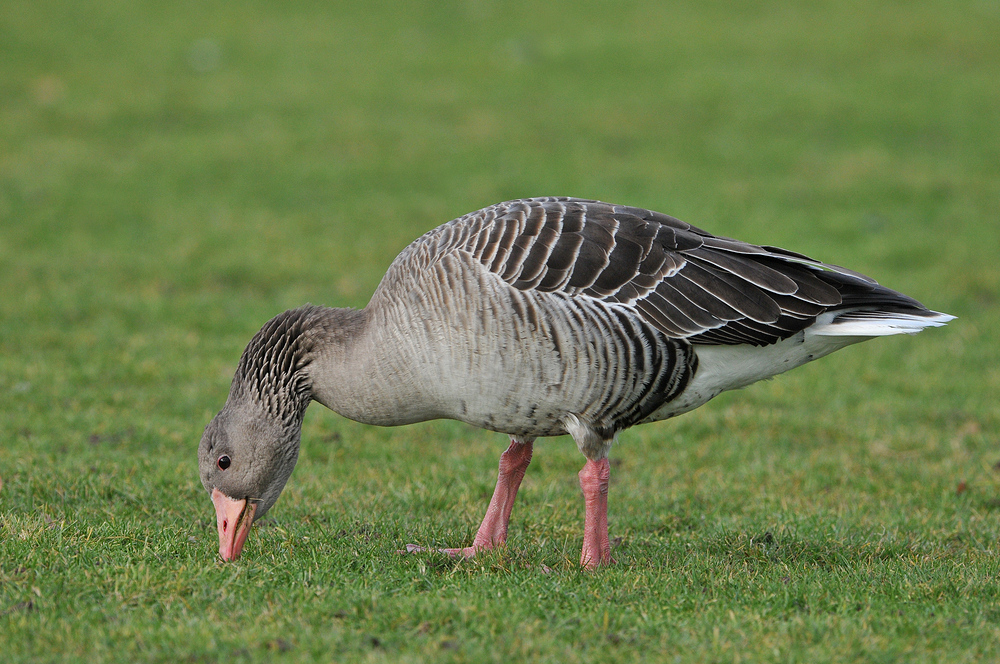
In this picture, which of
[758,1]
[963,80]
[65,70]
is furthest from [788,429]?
[758,1]

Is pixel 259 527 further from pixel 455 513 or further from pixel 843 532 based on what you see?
pixel 843 532

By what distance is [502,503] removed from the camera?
614 centimetres

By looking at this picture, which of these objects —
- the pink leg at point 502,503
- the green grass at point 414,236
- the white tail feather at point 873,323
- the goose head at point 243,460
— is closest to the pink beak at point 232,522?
the goose head at point 243,460

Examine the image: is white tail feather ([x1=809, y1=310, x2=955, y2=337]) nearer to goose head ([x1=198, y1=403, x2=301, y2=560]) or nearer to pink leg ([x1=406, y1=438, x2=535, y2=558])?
pink leg ([x1=406, y1=438, x2=535, y2=558])

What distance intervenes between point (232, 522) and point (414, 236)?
8588mm

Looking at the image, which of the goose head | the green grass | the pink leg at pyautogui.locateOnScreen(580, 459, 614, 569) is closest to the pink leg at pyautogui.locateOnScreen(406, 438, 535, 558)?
the green grass

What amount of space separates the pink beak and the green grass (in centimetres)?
16

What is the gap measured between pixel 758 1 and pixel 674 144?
9145 mm

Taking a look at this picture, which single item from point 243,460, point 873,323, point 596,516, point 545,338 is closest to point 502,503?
point 596,516

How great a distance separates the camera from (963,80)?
20344 millimetres

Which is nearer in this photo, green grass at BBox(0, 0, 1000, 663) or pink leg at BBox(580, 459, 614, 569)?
green grass at BBox(0, 0, 1000, 663)

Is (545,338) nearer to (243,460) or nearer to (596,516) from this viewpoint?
(596,516)

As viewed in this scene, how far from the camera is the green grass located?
4820mm

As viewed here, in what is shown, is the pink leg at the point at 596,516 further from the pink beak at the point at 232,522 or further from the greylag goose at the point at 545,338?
the pink beak at the point at 232,522
